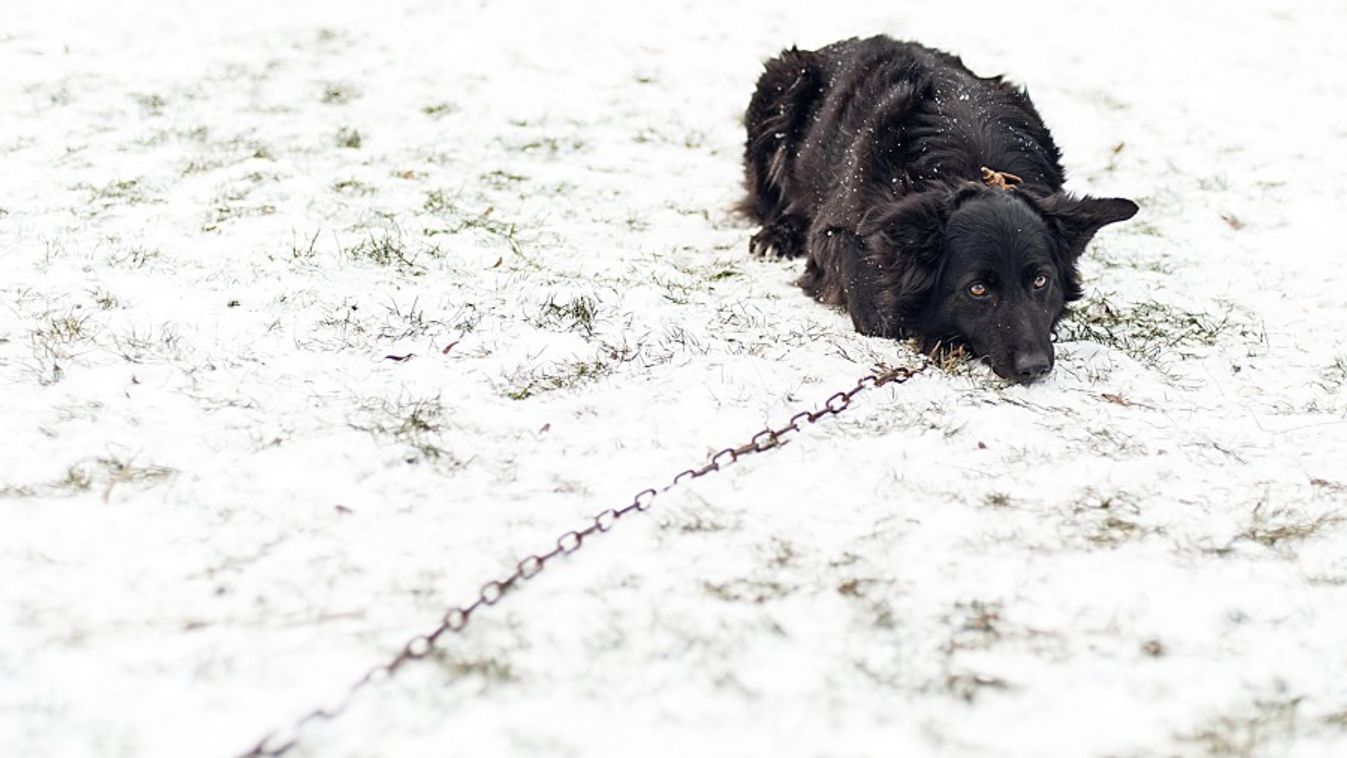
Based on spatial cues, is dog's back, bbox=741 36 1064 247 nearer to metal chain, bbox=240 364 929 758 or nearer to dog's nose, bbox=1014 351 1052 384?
dog's nose, bbox=1014 351 1052 384

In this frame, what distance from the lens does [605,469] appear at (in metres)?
3.56

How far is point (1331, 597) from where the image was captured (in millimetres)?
3027

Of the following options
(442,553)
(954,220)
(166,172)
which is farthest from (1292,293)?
(166,172)

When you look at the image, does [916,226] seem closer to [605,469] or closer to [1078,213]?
[1078,213]

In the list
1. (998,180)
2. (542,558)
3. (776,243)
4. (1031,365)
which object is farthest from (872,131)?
(542,558)

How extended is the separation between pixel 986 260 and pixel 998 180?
0.49 metres

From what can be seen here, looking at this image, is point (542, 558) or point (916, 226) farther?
point (916, 226)

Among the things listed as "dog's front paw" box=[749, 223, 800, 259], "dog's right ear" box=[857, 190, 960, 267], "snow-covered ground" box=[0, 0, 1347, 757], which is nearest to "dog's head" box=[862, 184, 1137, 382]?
"dog's right ear" box=[857, 190, 960, 267]

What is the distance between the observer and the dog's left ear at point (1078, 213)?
480 cm

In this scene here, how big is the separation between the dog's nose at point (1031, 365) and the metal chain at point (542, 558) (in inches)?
17.1

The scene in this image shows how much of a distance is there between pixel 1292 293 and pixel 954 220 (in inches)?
84.2

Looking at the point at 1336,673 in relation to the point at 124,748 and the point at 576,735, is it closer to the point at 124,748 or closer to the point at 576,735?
the point at 576,735

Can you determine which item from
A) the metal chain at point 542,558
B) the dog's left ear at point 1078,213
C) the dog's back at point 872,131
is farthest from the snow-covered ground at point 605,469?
the dog's left ear at point 1078,213

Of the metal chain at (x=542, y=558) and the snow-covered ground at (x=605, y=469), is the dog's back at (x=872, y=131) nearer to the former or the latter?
the snow-covered ground at (x=605, y=469)
